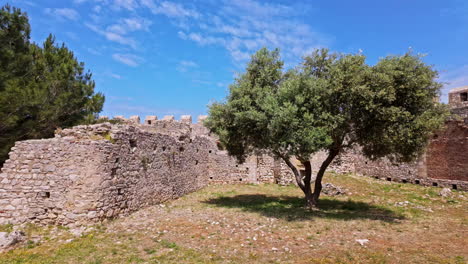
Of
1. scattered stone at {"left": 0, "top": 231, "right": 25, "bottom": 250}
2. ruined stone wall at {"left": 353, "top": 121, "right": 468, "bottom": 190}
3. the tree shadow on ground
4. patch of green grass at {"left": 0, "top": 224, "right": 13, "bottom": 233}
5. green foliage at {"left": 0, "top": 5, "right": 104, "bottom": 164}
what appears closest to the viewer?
scattered stone at {"left": 0, "top": 231, "right": 25, "bottom": 250}

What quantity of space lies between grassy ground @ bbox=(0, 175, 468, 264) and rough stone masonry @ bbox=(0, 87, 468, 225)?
29.3 inches

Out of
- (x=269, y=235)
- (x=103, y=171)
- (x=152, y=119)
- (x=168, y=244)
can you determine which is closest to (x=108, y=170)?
(x=103, y=171)

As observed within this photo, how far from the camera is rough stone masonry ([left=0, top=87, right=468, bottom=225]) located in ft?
33.1

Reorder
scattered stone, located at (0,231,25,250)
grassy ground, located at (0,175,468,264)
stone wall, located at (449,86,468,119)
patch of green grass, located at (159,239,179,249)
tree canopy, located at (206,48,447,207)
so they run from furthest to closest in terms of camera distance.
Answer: stone wall, located at (449,86,468,119) < tree canopy, located at (206,48,447,207) < patch of green grass, located at (159,239,179,249) < scattered stone, located at (0,231,25,250) < grassy ground, located at (0,175,468,264)

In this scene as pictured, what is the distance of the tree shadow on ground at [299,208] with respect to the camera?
40.0 ft

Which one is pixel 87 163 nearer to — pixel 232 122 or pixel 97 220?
pixel 97 220

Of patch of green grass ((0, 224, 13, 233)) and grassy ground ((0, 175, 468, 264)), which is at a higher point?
patch of green grass ((0, 224, 13, 233))

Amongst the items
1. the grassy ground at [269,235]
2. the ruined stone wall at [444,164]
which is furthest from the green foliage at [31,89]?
the ruined stone wall at [444,164]

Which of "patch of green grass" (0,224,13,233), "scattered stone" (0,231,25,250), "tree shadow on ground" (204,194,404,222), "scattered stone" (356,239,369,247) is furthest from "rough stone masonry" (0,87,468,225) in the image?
"scattered stone" (356,239,369,247)

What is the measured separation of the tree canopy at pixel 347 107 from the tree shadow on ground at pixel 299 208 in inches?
105

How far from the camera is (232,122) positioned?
14.1 metres

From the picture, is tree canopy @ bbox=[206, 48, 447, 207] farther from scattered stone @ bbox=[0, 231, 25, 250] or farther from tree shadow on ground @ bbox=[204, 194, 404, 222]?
scattered stone @ bbox=[0, 231, 25, 250]

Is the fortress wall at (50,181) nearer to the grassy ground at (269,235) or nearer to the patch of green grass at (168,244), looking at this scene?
the grassy ground at (269,235)

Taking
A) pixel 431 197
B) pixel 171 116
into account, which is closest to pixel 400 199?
pixel 431 197
